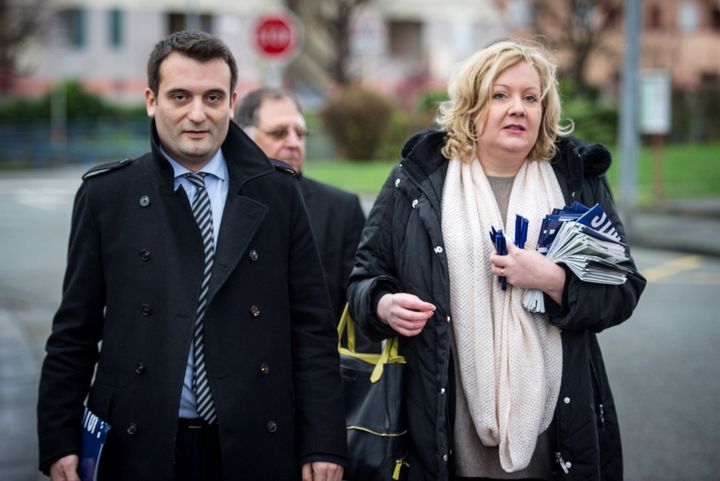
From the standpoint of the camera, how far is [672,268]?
13.1 m

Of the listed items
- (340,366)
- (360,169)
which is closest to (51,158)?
(360,169)

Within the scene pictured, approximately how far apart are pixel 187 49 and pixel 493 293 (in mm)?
1179

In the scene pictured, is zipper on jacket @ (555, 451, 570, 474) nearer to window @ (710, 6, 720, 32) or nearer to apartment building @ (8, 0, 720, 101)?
apartment building @ (8, 0, 720, 101)

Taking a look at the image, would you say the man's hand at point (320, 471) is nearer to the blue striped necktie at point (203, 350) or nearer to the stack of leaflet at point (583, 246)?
the blue striped necktie at point (203, 350)

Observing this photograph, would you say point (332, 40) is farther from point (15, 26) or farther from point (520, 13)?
point (15, 26)

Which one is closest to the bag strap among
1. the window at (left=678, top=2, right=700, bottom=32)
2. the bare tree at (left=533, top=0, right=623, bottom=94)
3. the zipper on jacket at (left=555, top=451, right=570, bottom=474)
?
the zipper on jacket at (left=555, top=451, right=570, bottom=474)

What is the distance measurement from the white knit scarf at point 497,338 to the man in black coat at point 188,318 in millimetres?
449

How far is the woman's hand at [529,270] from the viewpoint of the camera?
10.1 ft

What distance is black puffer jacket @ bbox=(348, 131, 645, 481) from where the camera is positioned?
313 cm

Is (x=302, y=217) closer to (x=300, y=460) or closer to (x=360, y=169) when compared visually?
(x=300, y=460)

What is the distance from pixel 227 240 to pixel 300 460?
2.27ft

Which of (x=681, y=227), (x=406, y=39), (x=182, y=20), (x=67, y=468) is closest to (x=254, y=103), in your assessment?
(x=67, y=468)

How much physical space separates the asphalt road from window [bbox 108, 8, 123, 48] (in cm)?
3358

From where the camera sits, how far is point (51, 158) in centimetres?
3681
